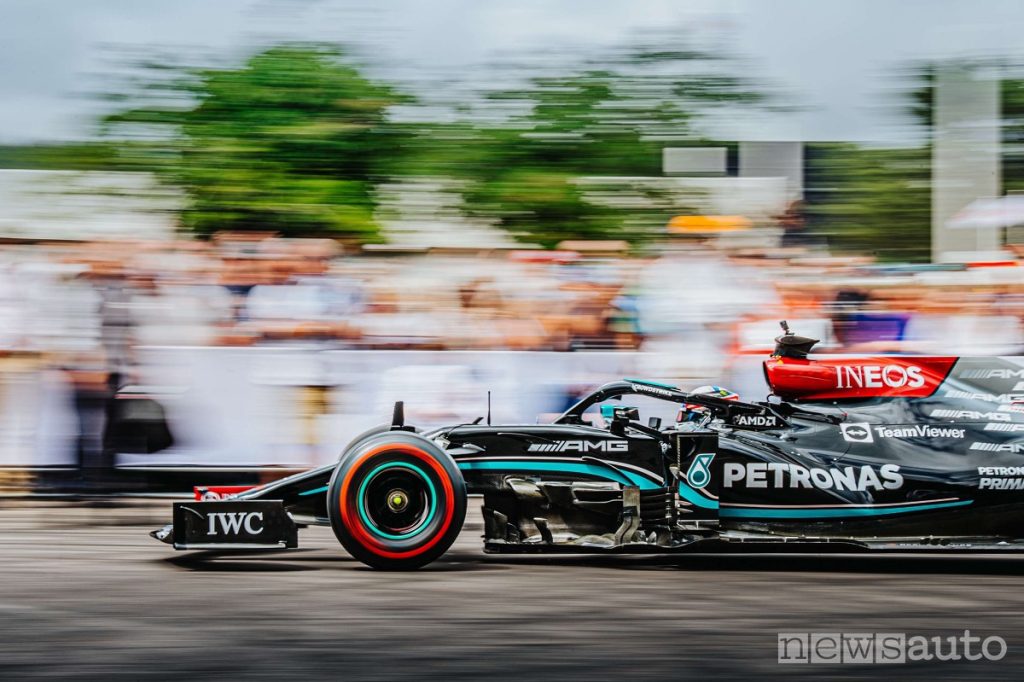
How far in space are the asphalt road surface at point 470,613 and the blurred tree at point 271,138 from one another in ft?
30.1

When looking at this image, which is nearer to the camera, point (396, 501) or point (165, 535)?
point (396, 501)

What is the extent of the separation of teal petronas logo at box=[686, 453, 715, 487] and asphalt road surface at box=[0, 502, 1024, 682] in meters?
0.46

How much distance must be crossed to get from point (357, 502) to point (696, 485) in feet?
5.47

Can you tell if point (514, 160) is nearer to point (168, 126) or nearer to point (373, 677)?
point (168, 126)

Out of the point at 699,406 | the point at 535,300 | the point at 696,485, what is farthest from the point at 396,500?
the point at 535,300

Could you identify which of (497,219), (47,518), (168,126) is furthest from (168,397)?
(168,126)

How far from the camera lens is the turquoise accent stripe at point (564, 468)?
6.17 metres

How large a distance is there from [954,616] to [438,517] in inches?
93.4

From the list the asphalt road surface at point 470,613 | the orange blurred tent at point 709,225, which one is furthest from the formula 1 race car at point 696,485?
the orange blurred tent at point 709,225

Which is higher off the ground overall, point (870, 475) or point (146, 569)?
point (870, 475)

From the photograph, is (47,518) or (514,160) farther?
(514,160)

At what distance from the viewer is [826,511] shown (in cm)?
605

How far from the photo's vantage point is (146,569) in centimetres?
621

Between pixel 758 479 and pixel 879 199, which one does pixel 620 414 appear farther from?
pixel 879 199
